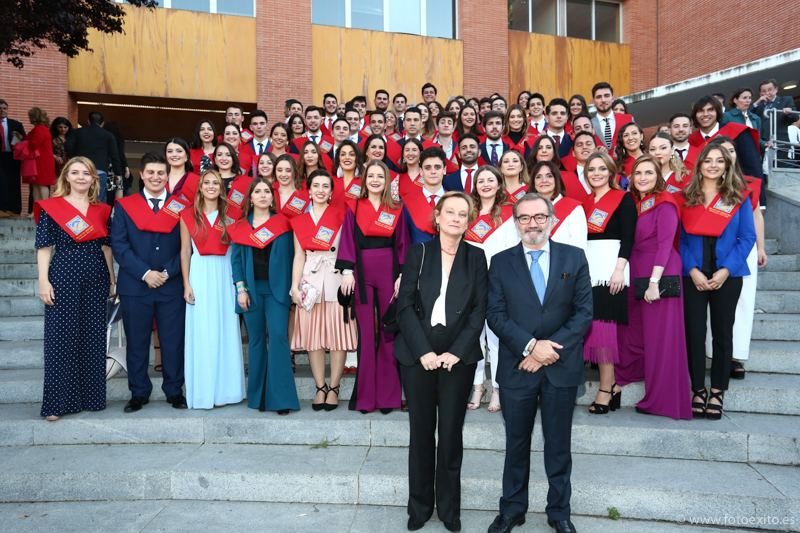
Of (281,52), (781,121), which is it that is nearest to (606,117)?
(781,121)

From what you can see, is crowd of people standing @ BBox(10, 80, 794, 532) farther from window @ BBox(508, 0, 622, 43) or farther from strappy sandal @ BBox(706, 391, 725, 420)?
window @ BBox(508, 0, 622, 43)

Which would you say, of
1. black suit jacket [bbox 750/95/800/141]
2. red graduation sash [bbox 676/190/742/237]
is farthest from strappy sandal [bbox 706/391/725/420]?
black suit jacket [bbox 750/95/800/141]

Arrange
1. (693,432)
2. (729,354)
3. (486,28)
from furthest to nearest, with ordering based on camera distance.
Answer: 1. (486,28)
2. (729,354)
3. (693,432)

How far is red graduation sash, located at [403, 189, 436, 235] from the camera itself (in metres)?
4.48

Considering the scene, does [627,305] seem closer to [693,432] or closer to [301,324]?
[693,432]

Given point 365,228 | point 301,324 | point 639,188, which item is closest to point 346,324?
point 301,324

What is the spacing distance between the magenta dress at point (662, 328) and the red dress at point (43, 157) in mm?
9387

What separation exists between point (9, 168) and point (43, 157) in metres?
0.73

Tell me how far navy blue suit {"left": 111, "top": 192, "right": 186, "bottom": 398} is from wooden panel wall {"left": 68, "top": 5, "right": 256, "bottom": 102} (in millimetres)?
9439

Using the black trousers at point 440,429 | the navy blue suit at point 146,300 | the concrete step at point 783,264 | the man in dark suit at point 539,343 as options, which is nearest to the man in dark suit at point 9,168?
the navy blue suit at point 146,300

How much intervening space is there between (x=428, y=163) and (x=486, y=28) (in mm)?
11561

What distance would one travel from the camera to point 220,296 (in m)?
4.65

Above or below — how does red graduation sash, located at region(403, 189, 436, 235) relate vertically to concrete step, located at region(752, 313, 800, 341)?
above

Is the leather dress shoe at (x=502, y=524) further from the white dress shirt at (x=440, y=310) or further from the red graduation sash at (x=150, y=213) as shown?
the red graduation sash at (x=150, y=213)
